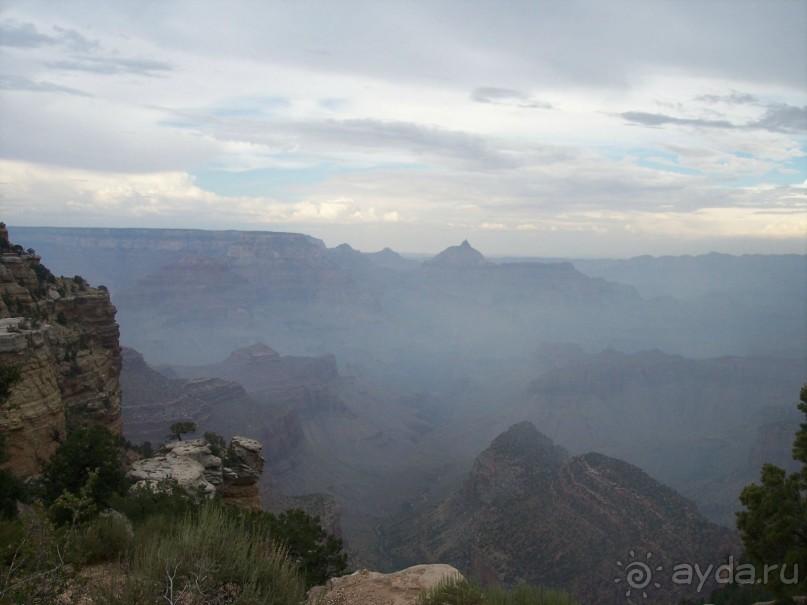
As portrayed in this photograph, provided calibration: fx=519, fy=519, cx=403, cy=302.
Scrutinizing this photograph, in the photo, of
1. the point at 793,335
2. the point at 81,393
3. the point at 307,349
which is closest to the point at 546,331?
the point at 793,335

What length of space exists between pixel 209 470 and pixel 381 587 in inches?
425

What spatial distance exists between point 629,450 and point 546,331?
12046 cm

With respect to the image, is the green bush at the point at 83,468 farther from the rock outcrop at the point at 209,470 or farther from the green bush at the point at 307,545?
the green bush at the point at 307,545

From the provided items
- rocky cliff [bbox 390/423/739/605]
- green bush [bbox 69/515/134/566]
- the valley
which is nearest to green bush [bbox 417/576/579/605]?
green bush [bbox 69/515/134/566]

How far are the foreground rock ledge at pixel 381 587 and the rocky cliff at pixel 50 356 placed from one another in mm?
11719

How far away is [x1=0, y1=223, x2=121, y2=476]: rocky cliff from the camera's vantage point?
1675 cm

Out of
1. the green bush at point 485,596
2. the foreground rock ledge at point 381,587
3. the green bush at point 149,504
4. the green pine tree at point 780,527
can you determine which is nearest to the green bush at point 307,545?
the green bush at point 149,504

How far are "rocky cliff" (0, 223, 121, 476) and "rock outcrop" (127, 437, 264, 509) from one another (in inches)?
135

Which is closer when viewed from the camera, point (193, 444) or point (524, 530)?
point (193, 444)

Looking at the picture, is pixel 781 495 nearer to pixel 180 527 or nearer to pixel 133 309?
pixel 180 527

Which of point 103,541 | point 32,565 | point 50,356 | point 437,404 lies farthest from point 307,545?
point 437,404

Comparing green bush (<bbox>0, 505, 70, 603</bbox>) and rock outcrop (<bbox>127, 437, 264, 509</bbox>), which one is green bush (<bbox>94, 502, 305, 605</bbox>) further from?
rock outcrop (<bbox>127, 437, 264, 509</bbox>)

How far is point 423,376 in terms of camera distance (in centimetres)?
16088

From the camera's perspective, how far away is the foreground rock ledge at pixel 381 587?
29.3 feet
